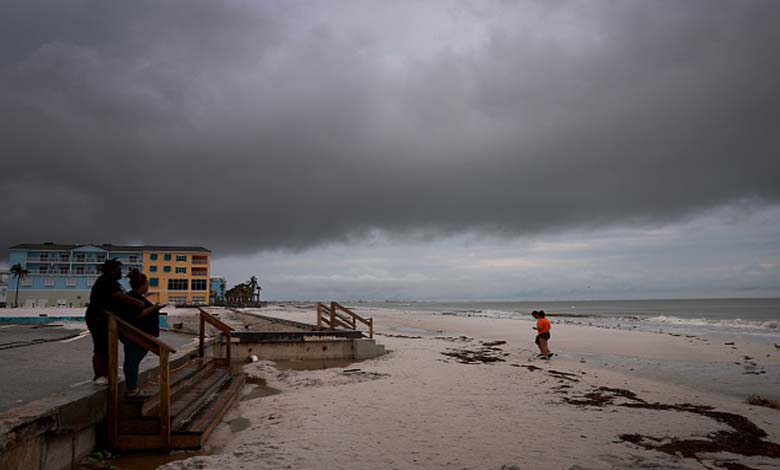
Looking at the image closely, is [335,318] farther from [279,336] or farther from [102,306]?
[102,306]

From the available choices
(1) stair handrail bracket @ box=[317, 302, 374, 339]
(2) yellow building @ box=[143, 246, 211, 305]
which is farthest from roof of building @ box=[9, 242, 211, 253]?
(1) stair handrail bracket @ box=[317, 302, 374, 339]

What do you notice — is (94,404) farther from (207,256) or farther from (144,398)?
(207,256)

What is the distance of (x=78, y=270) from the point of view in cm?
7600

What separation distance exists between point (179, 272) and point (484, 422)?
8162 cm

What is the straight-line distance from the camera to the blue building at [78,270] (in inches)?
2864

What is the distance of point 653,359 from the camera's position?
682 inches

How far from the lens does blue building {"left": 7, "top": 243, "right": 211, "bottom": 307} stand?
72750 millimetres

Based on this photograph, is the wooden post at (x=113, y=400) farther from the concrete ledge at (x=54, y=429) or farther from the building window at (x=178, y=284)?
the building window at (x=178, y=284)

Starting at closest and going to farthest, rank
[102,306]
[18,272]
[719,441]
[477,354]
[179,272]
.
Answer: [102,306]
[719,441]
[477,354]
[18,272]
[179,272]

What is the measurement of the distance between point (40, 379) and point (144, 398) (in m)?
2.21

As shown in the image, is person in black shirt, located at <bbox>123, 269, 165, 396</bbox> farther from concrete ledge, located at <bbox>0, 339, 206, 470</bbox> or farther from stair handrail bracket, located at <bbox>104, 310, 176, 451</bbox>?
concrete ledge, located at <bbox>0, 339, 206, 470</bbox>

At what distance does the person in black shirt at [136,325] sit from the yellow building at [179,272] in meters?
79.3

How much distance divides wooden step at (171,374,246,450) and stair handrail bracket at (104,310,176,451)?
161 millimetres

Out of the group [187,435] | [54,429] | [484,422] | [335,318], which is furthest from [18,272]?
[484,422]
